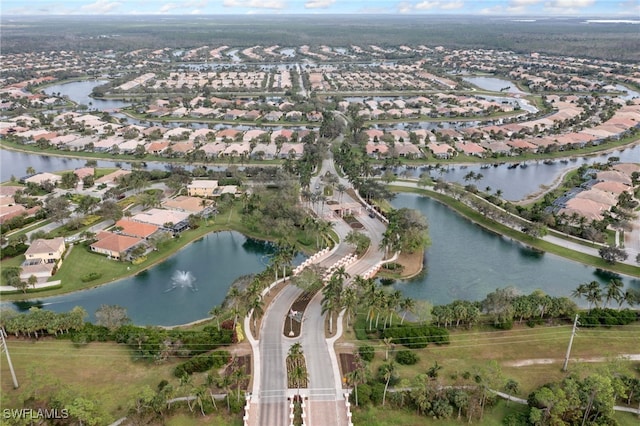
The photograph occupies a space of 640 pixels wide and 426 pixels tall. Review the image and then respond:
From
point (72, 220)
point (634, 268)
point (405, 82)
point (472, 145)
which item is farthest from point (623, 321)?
point (405, 82)

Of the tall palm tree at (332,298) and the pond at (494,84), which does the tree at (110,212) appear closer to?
the tall palm tree at (332,298)

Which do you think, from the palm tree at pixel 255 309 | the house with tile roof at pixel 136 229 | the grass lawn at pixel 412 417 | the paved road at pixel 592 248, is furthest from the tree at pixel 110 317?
the paved road at pixel 592 248

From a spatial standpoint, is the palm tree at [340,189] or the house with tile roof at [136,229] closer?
the house with tile roof at [136,229]

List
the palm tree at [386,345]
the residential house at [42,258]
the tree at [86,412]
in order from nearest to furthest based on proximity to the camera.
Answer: the tree at [86,412]
the palm tree at [386,345]
the residential house at [42,258]

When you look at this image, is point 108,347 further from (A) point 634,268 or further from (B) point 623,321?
(A) point 634,268

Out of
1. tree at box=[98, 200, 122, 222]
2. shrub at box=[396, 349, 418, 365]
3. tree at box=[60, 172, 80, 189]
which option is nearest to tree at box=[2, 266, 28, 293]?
tree at box=[98, 200, 122, 222]

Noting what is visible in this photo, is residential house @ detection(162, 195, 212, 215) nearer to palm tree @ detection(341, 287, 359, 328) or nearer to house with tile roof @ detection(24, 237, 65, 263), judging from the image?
house with tile roof @ detection(24, 237, 65, 263)
